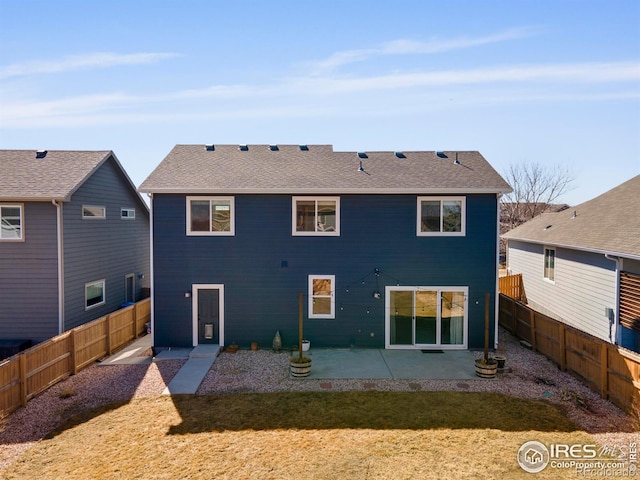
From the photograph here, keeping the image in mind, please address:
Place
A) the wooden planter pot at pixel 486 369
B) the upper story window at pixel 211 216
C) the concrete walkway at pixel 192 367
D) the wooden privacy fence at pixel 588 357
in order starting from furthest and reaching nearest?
the upper story window at pixel 211 216
the wooden planter pot at pixel 486 369
the concrete walkway at pixel 192 367
the wooden privacy fence at pixel 588 357

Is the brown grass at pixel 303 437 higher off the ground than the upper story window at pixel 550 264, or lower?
lower

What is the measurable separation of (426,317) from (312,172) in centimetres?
612

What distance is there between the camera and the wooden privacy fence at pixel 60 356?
812 centimetres

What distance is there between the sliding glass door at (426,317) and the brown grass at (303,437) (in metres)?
3.47

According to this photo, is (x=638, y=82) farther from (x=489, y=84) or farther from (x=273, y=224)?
(x=273, y=224)

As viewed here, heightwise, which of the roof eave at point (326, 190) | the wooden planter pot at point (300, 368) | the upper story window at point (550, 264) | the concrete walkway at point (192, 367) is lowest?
the concrete walkway at point (192, 367)

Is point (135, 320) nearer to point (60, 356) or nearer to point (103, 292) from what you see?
point (103, 292)

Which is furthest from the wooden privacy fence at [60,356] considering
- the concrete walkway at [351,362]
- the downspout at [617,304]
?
the downspout at [617,304]

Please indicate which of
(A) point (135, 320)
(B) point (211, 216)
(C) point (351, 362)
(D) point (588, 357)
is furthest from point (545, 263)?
(A) point (135, 320)

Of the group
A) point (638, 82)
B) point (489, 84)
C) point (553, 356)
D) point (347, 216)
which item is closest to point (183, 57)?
point (347, 216)

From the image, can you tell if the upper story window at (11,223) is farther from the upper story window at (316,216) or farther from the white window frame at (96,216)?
the upper story window at (316,216)

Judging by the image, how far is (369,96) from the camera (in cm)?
1474

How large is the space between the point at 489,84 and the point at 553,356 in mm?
9745

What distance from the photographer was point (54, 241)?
12.8m
